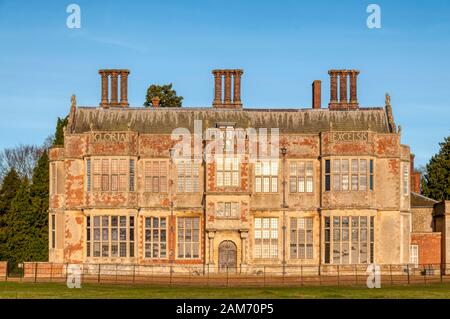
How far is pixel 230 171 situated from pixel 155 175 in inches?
157

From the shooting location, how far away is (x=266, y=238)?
56750mm

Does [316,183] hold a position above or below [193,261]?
above

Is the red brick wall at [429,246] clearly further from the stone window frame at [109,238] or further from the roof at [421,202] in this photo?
the stone window frame at [109,238]

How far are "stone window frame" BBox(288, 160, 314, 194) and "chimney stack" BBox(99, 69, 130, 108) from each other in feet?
33.8

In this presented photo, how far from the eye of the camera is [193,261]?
56.5 m

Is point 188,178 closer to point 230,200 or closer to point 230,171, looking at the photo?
point 230,171

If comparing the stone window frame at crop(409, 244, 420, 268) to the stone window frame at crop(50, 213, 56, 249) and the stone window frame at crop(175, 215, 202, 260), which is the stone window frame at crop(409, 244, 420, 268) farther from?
the stone window frame at crop(50, 213, 56, 249)

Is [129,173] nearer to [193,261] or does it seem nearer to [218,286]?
[193,261]

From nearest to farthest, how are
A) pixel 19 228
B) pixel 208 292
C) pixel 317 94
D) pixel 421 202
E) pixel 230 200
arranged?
pixel 208 292, pixel 230 200, pixel 317 94, pixel 421 202, pixel 19 228

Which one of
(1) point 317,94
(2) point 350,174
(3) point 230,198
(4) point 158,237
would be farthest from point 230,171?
(1) point 317,94

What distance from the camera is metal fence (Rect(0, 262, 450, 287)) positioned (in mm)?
49875
